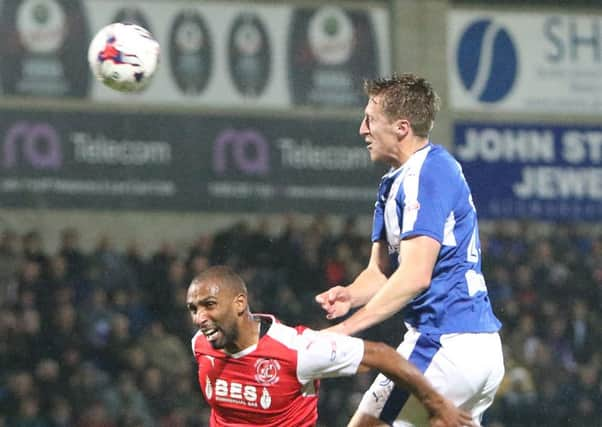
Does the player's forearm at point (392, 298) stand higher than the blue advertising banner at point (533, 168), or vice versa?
the player's forearm at point (392, 298)

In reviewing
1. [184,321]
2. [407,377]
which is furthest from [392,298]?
[184,321]

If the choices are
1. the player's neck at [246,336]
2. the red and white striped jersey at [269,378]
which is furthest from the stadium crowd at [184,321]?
the player's neck at [246,336]

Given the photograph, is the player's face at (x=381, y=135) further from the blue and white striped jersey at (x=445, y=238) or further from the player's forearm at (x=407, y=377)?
the player's forearm at (x=407, y=377)

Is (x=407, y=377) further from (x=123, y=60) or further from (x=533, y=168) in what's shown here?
(x=533, y=168)

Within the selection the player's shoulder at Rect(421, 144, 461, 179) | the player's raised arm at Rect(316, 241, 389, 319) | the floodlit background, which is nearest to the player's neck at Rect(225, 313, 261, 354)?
the player's raised arm at Rect(316, 241, 389, 319)

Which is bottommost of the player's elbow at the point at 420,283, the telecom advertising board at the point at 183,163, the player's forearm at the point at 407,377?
the telecom advertising board at the point at 183,163

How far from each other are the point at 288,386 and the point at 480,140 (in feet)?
35.1

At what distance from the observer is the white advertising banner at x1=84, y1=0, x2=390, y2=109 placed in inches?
565

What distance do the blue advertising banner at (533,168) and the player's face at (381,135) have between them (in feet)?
34.3

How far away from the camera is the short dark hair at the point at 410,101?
4980 millimetres

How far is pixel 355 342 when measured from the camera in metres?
5.05

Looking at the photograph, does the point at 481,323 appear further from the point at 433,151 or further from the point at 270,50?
the point at 270,50

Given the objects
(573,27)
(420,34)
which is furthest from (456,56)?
(573,27)

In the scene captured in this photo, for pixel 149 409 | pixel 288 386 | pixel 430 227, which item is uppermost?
pixel 430 227
